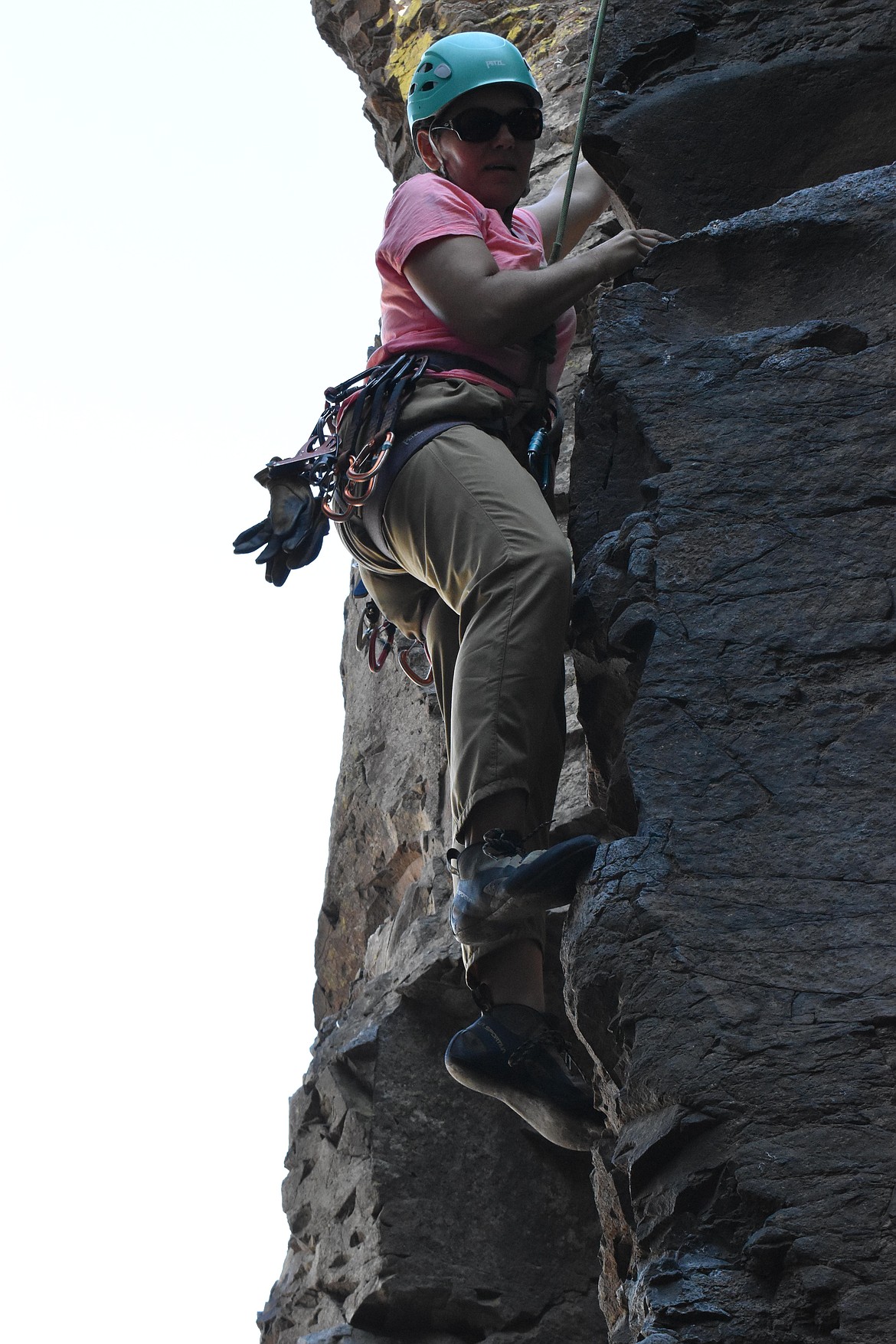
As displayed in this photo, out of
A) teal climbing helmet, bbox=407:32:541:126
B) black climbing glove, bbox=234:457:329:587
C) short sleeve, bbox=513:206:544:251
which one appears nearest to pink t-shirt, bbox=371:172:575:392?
short sleeve, bbox=513:206:544:251

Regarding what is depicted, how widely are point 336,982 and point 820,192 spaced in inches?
128

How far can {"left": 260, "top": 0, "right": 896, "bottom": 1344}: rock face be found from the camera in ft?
7.06

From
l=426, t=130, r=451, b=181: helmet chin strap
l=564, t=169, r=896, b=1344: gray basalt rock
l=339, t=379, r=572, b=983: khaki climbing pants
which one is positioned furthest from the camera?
l=426, t=130, r=451, b=181: helmet chin strap

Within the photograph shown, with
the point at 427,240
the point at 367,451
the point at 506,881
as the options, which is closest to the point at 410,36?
the point at 427,240

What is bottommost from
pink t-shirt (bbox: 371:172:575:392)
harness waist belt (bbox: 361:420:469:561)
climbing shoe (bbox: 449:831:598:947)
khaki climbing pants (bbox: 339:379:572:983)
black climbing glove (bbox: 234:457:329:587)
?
climbing shoe (bbox: 449:831:598:947)

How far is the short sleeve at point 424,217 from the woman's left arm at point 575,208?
472 mm

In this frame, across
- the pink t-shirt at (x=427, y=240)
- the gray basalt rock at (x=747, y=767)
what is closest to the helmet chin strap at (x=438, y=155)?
the pink t-shirt at (x=427, y=240)

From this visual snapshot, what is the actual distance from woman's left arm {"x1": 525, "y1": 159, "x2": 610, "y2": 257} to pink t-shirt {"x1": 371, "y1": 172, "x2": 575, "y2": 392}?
307 mm

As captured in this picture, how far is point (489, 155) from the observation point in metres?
3.49

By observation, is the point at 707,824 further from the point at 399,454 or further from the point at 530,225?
the point at 530,225

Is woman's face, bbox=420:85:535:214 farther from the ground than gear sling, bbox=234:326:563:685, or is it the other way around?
woman's face, bbox=420:85:535:214

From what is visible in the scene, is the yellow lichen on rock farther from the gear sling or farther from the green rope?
the gear sling

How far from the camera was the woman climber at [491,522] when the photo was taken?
8.93 feet

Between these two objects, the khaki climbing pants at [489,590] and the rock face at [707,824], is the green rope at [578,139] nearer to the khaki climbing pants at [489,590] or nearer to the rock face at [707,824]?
the rock face at [707,824]
